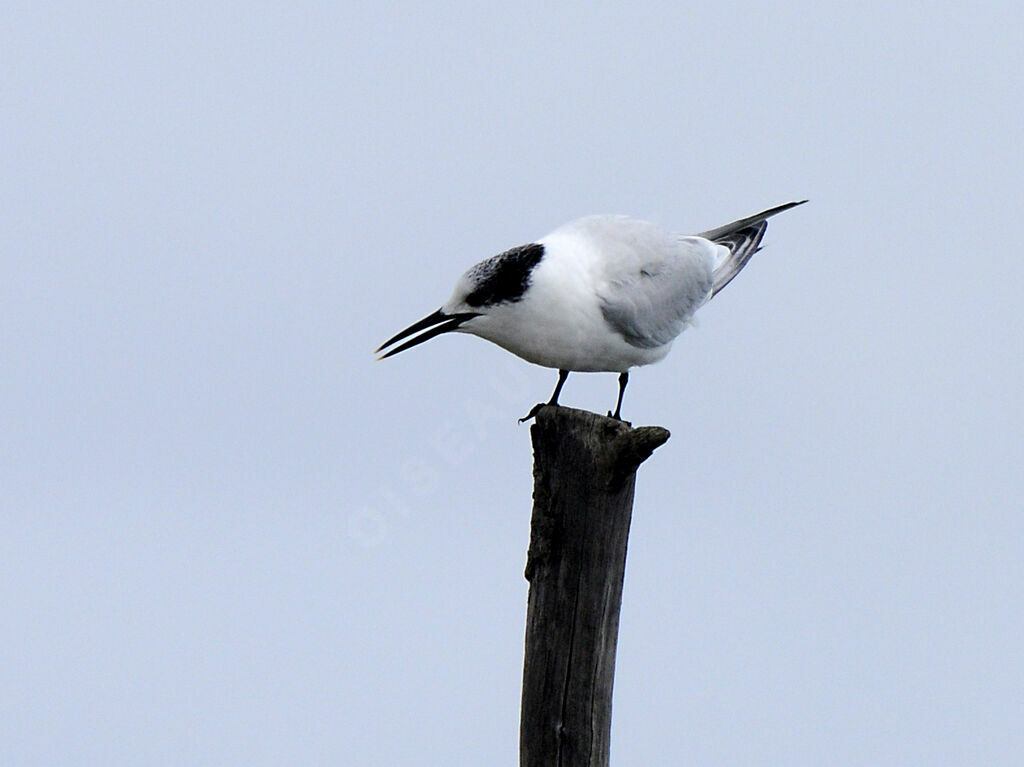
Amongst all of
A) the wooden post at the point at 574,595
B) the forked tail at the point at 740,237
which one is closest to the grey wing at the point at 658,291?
the forked tail at the point at 740,237

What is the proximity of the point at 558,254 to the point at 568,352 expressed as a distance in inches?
19.4

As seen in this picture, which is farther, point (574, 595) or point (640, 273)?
point (640, 273)

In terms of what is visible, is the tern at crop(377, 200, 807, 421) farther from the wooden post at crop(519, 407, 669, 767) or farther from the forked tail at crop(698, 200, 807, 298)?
the wooden post at crop(519, 407, 669, 767)

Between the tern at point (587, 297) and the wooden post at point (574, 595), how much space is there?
100 cm

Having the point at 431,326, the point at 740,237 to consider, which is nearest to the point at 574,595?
the point at 431,326

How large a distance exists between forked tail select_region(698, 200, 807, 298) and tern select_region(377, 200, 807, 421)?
0.80ft

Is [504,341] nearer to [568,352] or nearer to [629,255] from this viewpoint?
[568,352]

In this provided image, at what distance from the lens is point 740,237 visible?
8.85 m

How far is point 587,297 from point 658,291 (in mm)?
674

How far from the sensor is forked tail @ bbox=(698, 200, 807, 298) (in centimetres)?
862

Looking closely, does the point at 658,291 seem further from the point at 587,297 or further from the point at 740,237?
the point at 740,237

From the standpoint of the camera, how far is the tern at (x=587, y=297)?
6.83m

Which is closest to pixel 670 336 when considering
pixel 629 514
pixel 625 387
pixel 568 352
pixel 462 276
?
pixel 625 387

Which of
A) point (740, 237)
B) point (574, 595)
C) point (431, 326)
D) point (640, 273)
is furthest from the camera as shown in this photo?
point (740, 237)
